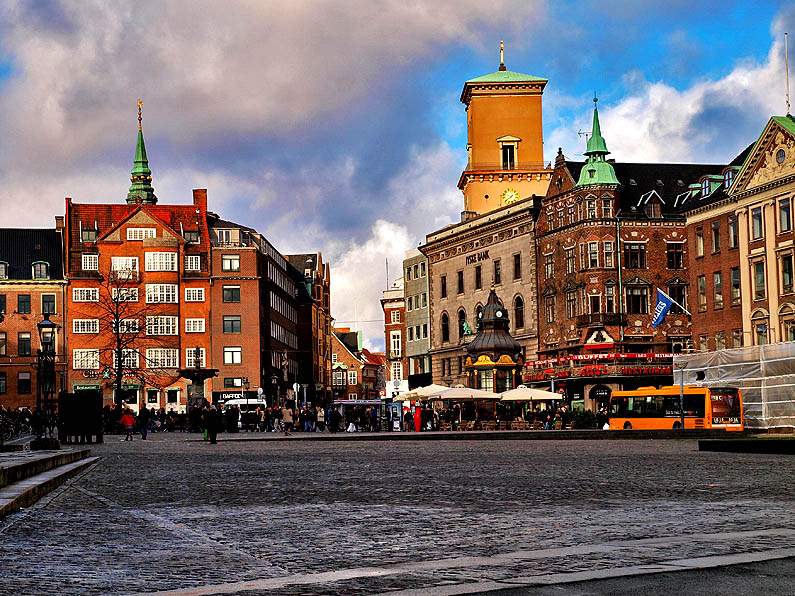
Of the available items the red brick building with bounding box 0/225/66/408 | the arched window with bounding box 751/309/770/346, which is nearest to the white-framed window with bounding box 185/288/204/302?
the red brick building with bounding box 0/225/66/408

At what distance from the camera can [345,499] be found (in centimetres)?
1616

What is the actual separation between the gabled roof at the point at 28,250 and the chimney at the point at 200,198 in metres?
12.7

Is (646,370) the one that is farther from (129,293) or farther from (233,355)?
(129,293)

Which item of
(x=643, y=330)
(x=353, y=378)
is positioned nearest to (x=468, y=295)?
(x=643, y=330)

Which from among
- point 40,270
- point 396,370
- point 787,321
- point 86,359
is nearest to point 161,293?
point 86,359

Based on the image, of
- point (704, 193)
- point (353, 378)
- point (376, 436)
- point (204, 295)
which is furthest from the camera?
point (353, 378)

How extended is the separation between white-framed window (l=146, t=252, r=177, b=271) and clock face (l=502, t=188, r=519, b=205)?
95.0 ft

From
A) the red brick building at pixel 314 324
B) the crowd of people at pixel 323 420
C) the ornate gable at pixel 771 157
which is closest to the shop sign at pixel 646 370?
the crowd of people at pixel 323 420

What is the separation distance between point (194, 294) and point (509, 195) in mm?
28604

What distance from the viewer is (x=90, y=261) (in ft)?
342

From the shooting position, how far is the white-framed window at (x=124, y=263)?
103062 mm

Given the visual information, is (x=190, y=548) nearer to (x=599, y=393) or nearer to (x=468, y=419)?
(x=468, y=419)

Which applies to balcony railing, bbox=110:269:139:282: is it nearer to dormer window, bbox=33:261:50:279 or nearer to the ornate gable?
dormer window, bbox=33:261:50:279

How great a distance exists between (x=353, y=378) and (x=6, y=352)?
84.7 m
